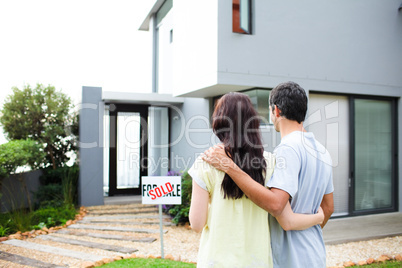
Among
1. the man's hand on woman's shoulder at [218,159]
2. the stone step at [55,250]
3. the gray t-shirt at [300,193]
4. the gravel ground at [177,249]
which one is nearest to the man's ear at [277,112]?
the gray t-shirt at [300,193]

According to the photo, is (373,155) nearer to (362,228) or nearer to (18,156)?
(362,228)

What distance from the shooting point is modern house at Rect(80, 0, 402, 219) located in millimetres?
5543

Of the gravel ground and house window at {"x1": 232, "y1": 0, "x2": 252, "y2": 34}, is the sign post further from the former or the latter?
house window at {"x1": 232, "y1": 0, "x2": 252, "y2": 34}

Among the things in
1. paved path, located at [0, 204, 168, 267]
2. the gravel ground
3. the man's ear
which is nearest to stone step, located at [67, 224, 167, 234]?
paved path, located at [0, 204, 168, 267]

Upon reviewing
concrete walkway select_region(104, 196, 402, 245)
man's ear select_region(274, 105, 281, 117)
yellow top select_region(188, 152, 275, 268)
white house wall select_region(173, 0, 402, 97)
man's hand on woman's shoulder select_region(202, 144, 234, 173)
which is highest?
white house wall select_region(173, 0, 402, 97)

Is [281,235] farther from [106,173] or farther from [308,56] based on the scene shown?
[106,173]

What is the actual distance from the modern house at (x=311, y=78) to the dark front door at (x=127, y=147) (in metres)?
0.24

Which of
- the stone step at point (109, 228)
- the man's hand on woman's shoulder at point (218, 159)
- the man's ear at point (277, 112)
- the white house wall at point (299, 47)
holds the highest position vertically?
the white house wall at point (299, 47)

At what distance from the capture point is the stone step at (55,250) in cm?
445

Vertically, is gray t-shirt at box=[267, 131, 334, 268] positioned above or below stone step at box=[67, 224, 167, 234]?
above

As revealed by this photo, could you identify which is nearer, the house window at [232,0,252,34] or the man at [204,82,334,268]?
the man at [204,82,334,268]

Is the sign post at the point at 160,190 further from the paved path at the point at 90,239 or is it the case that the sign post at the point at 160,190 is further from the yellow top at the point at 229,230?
the yellow top at the point at 229,230

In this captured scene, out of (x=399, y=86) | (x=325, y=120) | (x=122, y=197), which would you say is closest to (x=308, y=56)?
(x=325, y=120)

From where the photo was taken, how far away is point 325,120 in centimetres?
623
